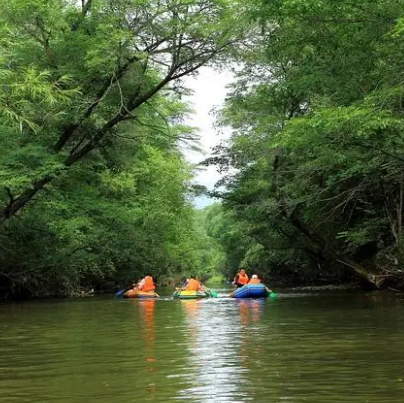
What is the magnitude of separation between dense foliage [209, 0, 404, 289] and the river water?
15.2 feet

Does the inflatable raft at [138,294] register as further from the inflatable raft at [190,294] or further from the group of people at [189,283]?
Answer: the inflatable raft at [190,294]

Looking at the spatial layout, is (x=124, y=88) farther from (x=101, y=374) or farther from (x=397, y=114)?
(x=101, y=374)

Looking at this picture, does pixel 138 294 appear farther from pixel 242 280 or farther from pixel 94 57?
pixel 94 57

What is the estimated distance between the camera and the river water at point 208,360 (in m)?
6.02

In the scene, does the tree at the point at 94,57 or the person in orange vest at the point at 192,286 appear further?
the person in orange vest at the point at 192,286

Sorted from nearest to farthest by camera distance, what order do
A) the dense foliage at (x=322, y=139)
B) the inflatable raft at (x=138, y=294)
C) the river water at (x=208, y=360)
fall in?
the river water at (x=208, y=360)
the dense foliage at (x=322, y=139)
the inflatable raft at (x=138, y=294)

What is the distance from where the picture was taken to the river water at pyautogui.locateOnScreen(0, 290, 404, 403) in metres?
6.02

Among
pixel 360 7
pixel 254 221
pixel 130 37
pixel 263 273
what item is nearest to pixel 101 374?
pixel 360 7

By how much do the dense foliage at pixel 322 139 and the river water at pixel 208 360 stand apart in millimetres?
4622

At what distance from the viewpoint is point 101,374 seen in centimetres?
723

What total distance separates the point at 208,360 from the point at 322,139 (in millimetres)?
Result: 9103

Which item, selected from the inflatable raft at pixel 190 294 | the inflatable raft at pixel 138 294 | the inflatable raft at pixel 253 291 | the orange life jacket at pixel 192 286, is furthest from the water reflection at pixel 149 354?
the inflatable raft at pixel 138 294

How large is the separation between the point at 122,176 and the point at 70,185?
5.94 meters

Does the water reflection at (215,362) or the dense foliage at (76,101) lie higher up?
the dense foliage at (76,101)
